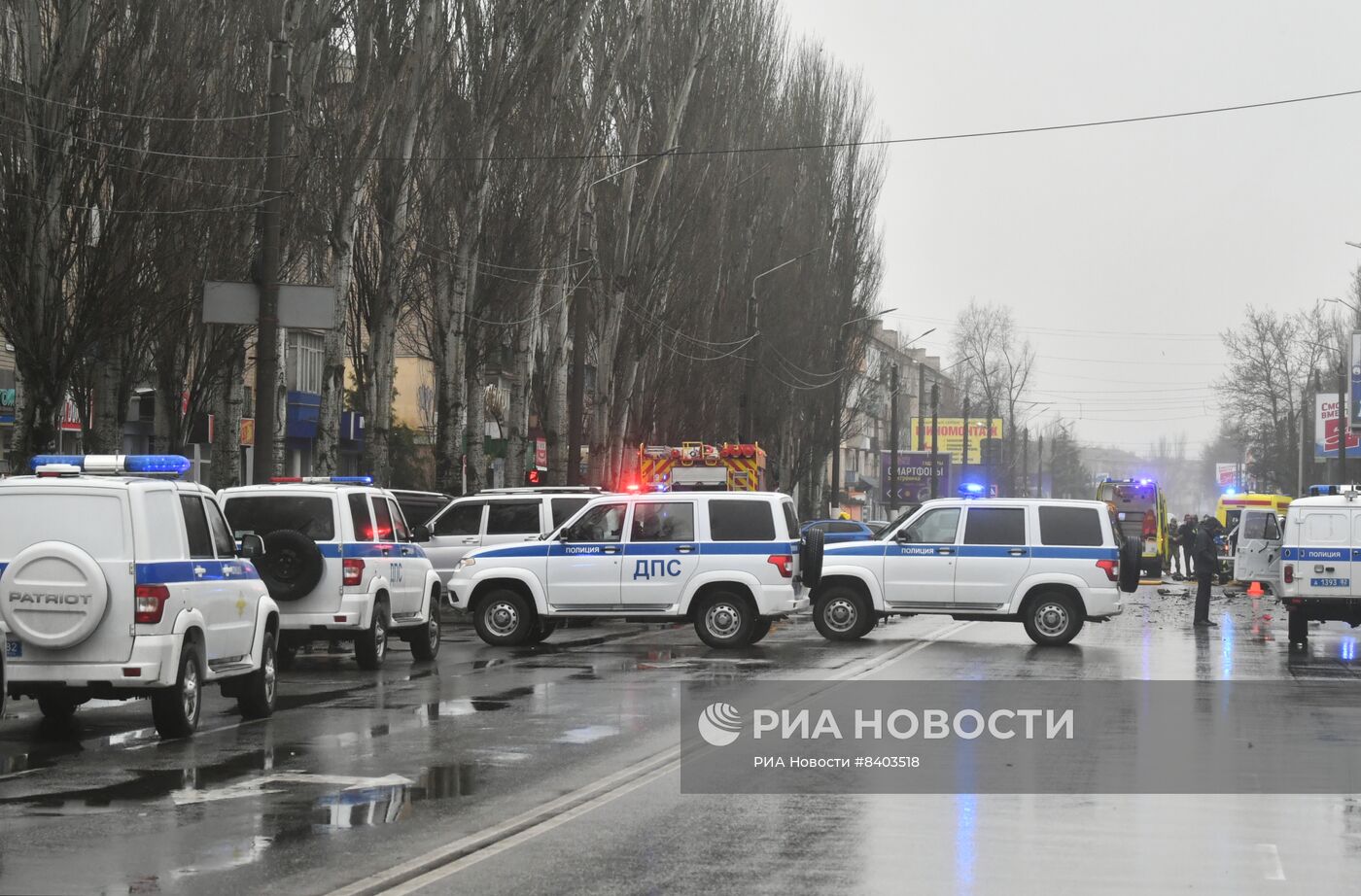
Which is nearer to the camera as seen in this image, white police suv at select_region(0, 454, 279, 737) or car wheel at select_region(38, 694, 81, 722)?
white police suv at select_region(0, 454, 279, 737)

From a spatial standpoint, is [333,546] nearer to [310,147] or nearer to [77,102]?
[77,102]

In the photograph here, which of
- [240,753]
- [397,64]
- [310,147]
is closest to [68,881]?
[240,753]

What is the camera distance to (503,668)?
64.3 ft

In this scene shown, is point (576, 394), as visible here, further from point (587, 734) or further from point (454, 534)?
point (587, 734)

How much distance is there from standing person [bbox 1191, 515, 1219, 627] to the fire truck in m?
12.7

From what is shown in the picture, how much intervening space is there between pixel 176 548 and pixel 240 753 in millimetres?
1672

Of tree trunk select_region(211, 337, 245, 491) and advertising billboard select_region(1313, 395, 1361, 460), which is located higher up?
advertising billboard select_region(1313, 395, 1361, 460)

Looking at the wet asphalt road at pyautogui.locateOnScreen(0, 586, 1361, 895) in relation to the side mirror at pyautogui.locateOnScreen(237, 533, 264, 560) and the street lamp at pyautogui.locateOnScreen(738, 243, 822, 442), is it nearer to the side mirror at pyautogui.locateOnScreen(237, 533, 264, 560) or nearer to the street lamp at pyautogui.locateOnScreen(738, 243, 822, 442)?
the side mirror at pyautogui.locateOnScreen(237, 533, 264, 560)

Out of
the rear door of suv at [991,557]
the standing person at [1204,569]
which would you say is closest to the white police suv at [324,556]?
the rear door of suv at [991,557]

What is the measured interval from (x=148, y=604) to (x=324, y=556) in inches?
223

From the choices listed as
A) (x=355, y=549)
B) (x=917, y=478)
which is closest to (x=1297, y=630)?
(x=355, y=549)

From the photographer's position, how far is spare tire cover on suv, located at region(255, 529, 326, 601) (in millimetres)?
17953

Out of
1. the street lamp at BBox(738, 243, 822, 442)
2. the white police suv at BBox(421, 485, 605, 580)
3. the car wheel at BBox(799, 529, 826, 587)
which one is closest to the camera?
the car wheel at BBox(799, 529, 826, 587)

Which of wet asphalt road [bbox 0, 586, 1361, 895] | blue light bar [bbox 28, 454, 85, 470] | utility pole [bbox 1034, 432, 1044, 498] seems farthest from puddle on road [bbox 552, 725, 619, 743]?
utility pole [bbox 1034, 432, 1044, 498]
